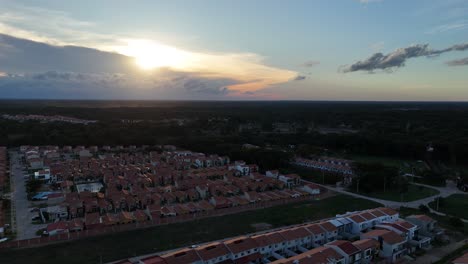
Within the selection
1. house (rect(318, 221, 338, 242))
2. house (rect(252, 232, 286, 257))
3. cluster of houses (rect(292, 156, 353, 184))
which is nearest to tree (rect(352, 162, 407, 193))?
cluster of houses (rect(292, 156, 353, 184))

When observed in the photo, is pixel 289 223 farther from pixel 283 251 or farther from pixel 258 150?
pixel 258 150

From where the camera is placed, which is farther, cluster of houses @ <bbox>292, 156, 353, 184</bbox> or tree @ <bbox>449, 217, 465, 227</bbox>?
cluster of houses @ <bbox>292, 156, 353, 184</bbox>

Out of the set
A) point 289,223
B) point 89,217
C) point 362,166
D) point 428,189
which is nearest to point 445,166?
point 428,189

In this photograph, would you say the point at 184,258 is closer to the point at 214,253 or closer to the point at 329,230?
the point at 214,253

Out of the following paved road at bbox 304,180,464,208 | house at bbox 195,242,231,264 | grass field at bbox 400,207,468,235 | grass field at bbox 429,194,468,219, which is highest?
house at bbox 195,242,231,264

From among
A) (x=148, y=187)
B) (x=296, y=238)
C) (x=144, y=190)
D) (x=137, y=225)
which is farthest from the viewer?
(x=148, y=187)

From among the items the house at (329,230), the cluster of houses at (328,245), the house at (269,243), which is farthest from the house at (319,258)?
the house at (329,230)

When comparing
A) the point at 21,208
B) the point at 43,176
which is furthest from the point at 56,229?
the point at 43,176

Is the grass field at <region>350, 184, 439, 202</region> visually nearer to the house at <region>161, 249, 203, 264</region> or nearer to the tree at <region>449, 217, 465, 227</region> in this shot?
the tree at <region>449, 217, 465, 227</region>
